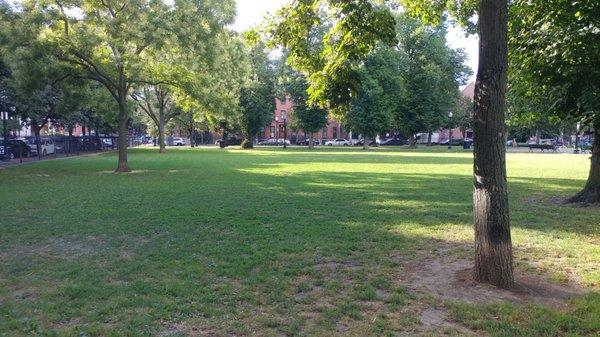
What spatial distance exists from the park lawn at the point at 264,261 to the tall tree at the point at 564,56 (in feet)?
7.03

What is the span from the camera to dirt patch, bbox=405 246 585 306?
5.16 meters

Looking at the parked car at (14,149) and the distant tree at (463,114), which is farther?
the distant tree at (463,114)

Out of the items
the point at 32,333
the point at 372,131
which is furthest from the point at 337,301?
the point at 372,131

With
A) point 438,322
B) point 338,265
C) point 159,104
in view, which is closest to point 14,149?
point 159,104

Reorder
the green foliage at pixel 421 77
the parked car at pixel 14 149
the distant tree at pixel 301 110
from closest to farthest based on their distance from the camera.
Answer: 1. the parked car at pixel 14 149
2. the distant tree at pixel 301 110
3. the green foliage at pixel 421 77

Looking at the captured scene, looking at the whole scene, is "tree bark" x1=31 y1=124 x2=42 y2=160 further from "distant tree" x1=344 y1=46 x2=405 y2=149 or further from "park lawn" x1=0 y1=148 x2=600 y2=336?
"distant tree" x1=344 y1=46 x2=405 y2=149

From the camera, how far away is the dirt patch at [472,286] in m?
5.16

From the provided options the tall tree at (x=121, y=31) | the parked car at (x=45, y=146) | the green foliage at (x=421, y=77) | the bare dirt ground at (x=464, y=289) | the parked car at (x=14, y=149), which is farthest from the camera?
the green foliage at (x=421, y=77)

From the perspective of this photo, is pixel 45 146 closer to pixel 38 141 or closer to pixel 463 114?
pixel 38 141

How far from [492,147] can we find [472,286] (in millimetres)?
1597

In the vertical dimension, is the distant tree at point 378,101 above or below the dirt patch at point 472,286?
above

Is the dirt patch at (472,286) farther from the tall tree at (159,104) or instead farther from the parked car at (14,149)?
the tall tree at (159,104)

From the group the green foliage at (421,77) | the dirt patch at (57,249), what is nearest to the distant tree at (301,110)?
the green foliage at (421,77)

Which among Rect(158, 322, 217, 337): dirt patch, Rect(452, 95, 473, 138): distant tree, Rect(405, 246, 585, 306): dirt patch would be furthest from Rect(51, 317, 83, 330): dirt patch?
Rect(452, 95, 473, 138): distant tree
